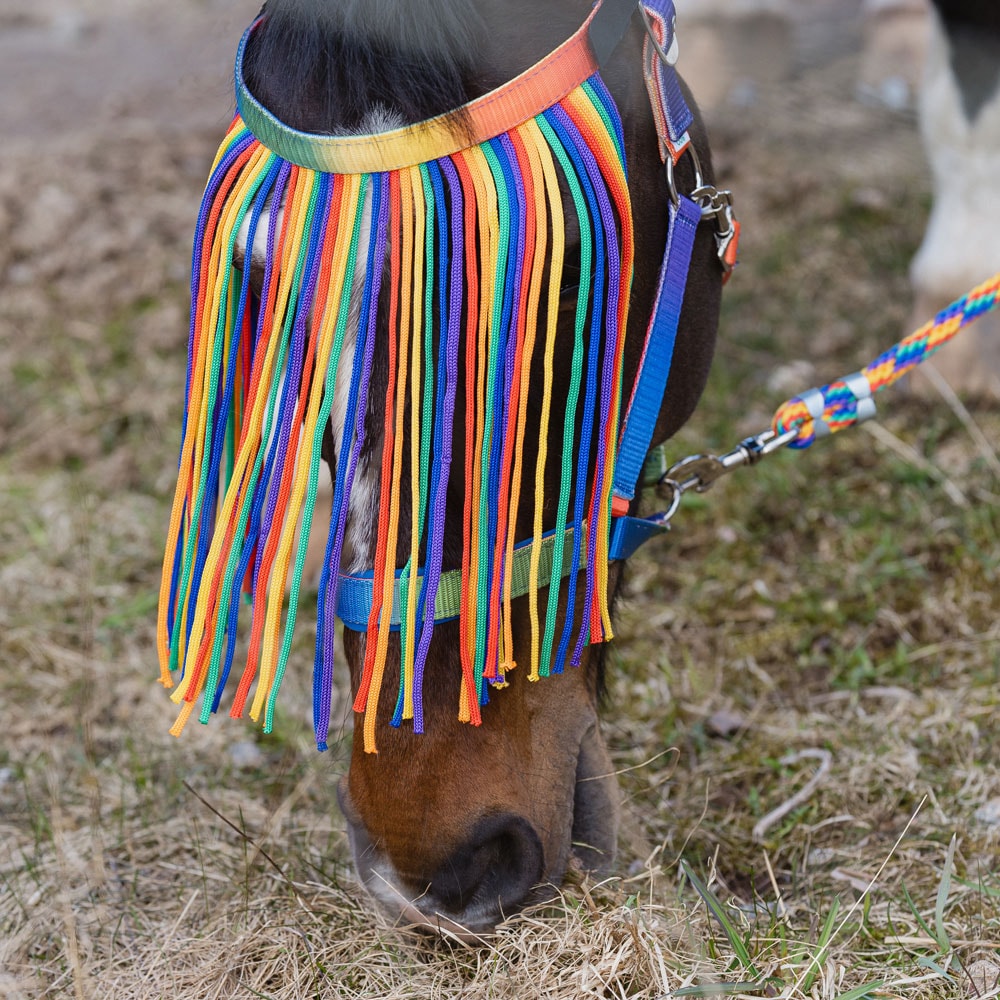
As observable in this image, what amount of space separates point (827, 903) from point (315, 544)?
5.47 ft

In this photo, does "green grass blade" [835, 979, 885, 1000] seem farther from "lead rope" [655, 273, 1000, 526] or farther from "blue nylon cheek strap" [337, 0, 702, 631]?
"lead rope" [655, 273, 1000, 526]

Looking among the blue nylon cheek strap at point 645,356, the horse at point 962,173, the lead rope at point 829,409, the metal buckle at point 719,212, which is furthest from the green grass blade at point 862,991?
the horse at point 962,173

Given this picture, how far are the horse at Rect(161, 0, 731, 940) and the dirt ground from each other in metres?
0.19

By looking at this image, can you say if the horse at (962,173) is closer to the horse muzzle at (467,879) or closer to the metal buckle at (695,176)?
the metal buckle at (695,176)

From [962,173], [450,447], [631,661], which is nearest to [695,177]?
[450,447]

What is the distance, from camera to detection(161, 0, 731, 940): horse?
132 centimetres

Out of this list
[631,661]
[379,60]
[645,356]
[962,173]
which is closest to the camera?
[379,60]

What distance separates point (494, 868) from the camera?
1465 millimetres

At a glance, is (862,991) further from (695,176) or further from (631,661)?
(631,661)

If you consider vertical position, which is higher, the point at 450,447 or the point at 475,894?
the point at 450,447

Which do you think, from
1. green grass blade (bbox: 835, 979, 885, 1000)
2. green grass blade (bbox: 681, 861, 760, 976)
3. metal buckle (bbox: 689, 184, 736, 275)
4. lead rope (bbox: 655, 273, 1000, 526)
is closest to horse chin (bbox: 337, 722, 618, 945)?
green grass blade (bbox: 681, 861, 760, 976)

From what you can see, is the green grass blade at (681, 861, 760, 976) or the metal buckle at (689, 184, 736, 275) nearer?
the green grass blade at (681, 861, 760, 976)

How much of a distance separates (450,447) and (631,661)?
1.34 meters

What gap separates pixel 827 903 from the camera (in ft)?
5.93
